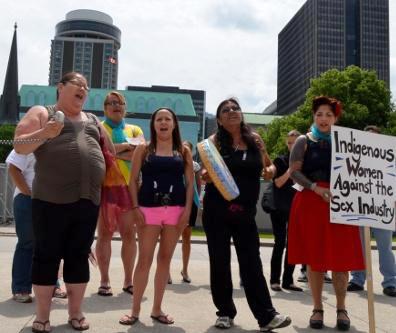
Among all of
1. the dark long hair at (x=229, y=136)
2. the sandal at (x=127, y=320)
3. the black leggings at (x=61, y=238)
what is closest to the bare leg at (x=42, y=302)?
the black leggings at (x=61, y=238)

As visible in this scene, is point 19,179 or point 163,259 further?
point 19,179

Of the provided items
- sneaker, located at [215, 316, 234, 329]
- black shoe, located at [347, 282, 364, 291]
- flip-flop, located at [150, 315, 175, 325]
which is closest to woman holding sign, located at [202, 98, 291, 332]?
sneaker, located at [215, 316, 234, 329]

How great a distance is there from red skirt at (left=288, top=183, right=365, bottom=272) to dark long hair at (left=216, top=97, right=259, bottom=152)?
0.73 metres

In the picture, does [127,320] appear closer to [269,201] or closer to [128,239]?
[128,239]

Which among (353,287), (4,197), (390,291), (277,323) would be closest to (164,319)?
(277,323)

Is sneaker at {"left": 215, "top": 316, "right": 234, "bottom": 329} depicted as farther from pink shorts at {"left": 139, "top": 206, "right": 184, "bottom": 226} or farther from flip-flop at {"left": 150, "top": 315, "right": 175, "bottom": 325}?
pink shorts at {"left": 139, "top": 206, "right": 184, "bottom": 226}

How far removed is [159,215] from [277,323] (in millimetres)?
1323

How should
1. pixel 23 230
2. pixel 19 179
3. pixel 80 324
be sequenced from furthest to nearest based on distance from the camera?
pixel 23 230 < pixel 19 179 < pixel 80 324

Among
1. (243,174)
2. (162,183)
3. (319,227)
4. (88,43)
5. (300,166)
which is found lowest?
(319,227)

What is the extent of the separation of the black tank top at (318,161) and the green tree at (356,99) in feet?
86.2

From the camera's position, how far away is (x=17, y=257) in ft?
15.1

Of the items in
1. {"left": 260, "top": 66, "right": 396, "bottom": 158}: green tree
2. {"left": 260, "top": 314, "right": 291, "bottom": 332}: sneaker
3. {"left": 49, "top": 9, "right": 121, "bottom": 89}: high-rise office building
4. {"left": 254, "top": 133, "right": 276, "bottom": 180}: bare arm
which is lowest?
{"left": 260, "top": 314, "right": 291, "bottom": 332}: sneaker

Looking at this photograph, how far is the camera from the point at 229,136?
4.11m

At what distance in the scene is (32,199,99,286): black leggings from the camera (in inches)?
137
